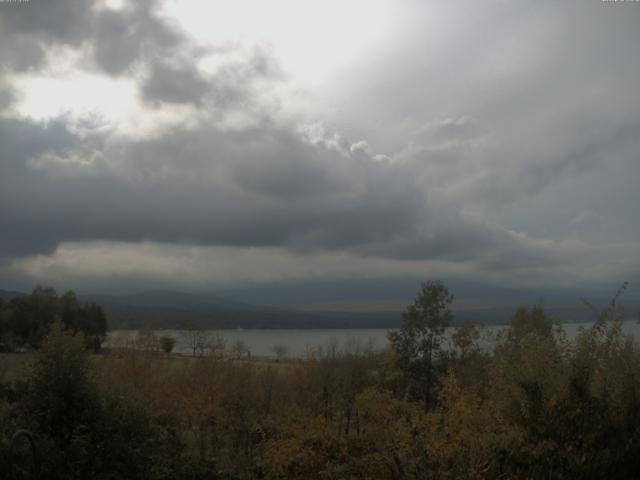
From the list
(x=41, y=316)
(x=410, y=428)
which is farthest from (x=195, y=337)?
(x=410, y=428)

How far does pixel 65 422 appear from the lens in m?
17.8

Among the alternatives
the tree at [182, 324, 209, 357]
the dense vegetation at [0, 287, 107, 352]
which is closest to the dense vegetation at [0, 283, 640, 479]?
the tree at [182, 324, 209, 357]

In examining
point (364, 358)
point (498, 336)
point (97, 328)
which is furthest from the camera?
point (97, 328)

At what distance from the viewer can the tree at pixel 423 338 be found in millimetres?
35594

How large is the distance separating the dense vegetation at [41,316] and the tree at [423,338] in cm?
5281

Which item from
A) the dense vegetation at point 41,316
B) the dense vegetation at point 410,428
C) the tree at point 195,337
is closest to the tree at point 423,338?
the dense vegetation at point 410,428

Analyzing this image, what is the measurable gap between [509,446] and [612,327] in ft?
14.9

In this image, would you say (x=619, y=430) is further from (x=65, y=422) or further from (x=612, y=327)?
(x=65, y=422)

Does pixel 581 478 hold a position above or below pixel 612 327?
below

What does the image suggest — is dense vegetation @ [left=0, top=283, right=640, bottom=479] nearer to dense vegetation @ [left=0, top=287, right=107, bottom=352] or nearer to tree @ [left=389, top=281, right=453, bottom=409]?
tree @ [left=389, top=281, right=453, bottom=409]

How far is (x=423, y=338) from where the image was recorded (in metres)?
35.7

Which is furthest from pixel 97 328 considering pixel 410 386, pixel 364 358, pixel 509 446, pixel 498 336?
pixel 509 446

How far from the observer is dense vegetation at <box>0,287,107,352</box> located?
77.6m

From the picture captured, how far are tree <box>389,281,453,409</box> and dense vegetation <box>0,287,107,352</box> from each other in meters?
52.8
